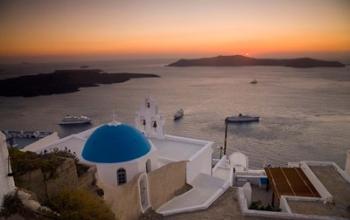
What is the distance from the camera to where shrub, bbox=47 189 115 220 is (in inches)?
247

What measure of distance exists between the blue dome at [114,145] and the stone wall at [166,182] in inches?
45.3

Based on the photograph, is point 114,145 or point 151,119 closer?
point 114,145

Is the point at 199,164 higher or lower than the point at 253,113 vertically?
higher

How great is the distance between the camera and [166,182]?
12.0 metres

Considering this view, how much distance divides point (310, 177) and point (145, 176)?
776 centimetres

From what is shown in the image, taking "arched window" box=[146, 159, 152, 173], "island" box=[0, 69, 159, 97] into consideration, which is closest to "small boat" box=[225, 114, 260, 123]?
"arched window" box=[146, 159, 152, 173]

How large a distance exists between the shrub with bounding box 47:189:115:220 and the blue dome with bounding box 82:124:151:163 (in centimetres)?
379

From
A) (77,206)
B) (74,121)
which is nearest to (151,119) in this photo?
(77,206)

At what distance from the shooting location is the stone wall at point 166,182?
11328 mm

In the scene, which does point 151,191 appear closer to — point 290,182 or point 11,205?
point 11,205

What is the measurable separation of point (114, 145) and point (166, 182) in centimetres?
289

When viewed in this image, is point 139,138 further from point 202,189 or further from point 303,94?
point 303,94

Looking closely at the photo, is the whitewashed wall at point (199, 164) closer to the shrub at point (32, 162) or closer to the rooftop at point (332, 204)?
the rooftop at point (332, 204)

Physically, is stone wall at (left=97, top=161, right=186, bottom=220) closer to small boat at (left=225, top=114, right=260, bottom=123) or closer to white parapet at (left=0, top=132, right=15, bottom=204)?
white parapet at (left=0, top=132, right=15, bottom=204)
